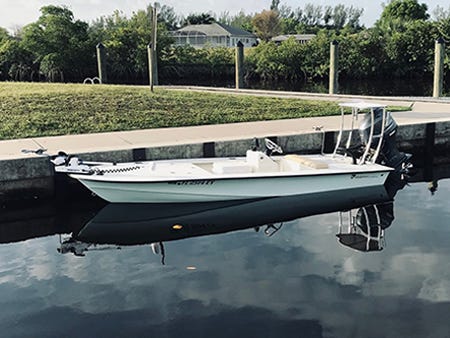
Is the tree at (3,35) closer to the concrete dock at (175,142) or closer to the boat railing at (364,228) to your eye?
the concrete dock at (175,142)

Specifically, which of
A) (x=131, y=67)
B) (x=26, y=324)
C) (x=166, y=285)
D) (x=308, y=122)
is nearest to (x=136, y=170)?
(x=166, y=285)

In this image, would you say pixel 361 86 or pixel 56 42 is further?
pixel 361 86

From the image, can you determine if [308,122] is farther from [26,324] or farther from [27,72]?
[27,72]

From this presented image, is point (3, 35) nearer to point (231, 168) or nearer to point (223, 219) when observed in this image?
point (231, 168)

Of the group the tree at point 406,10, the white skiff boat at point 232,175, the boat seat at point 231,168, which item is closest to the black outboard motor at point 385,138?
the white skiff boat at point 232,175

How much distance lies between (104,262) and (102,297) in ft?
3.61

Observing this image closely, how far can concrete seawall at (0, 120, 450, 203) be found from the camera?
9.46 metres

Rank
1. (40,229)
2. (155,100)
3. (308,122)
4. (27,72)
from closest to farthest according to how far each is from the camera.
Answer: (40,229) → (308,122) → (155,100) → (27,72)

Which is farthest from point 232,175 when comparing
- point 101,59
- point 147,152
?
point 101,59

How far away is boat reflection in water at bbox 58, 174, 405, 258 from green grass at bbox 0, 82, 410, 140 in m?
3.80

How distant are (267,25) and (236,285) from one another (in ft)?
278

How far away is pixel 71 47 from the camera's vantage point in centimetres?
3444

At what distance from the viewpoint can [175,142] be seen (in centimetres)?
1068

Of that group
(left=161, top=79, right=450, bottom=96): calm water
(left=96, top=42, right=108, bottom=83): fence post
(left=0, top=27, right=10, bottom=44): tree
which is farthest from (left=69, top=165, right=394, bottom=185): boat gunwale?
(left=0, top=27, right=10, bottom=44): tree
